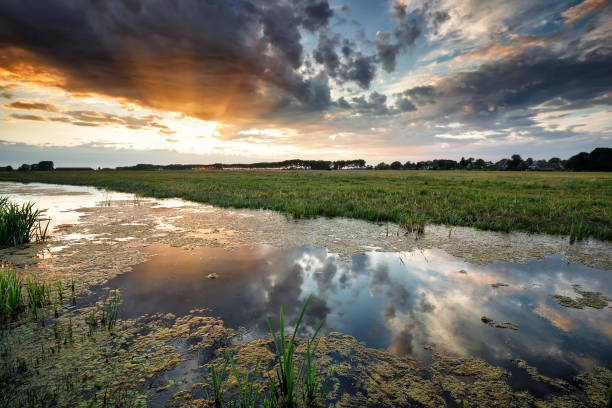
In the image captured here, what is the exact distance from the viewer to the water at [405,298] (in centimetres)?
322

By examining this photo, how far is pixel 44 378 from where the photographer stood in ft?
8.23

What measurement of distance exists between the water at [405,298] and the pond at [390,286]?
20 mm

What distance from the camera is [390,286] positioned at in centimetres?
482

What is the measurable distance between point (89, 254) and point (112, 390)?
203 inches

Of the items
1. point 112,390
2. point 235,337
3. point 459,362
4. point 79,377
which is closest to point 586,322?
point 459,362

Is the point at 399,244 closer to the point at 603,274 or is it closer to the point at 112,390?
the point at 603,274

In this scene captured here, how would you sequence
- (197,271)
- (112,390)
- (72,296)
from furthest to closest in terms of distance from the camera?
1. (197,271)
2. (72,296)
3. (112,390)

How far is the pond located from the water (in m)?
0.02

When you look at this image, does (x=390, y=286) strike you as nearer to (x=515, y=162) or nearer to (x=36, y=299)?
(x=36, y=299)

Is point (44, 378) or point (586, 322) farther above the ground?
point (44, 378)

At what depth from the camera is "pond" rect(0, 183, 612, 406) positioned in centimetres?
316

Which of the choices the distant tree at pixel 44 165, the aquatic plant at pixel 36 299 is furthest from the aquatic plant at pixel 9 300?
the distant tree at pixel 44 165

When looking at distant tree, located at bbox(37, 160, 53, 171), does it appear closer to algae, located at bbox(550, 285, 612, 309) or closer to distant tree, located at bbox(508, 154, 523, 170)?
algae, located at bbox(550, 285, 612, 309)

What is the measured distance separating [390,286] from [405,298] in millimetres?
465
